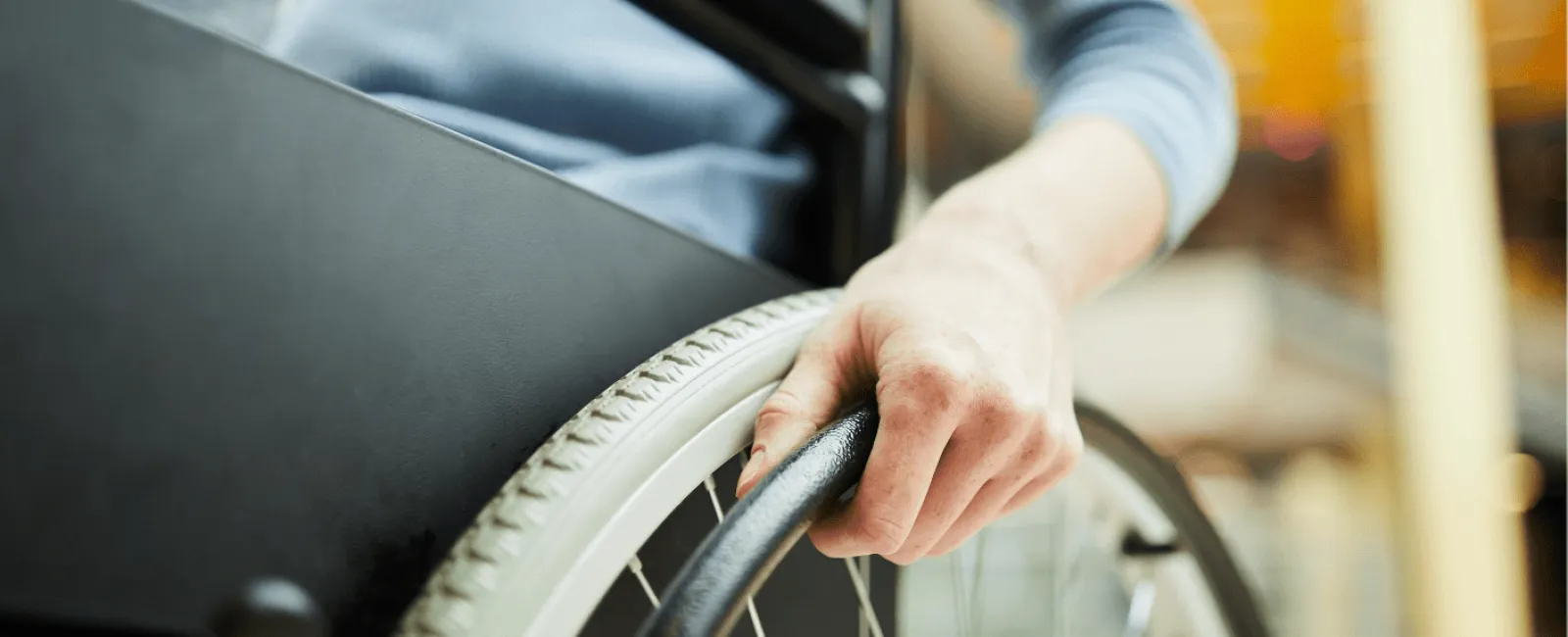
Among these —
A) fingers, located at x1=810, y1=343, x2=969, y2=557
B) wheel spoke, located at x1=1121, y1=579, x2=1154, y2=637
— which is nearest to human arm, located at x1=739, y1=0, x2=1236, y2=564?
fingers, located at x1=810, y1=343, x2=969, y2=557

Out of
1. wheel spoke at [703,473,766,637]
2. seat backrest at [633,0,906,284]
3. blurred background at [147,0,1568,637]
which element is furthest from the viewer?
blurred background at [147,0,1568,637]

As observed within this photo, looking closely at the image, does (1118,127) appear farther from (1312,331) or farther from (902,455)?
(1312,331)

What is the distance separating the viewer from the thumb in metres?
0.28

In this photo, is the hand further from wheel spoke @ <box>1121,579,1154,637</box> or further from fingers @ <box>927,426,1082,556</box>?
wheel spoke @ <box>1121,579,1154,637</box>

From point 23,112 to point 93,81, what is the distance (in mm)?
13

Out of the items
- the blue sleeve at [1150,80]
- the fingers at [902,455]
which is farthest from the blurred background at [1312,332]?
the fingers at [902,455]

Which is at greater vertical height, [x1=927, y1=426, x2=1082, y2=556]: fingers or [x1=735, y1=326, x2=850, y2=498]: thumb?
[x1=735, y1=326, x2=850, y2=498]: thumb

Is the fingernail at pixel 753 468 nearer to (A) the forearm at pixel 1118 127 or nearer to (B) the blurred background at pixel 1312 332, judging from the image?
(A) the forearm at pixel 1118 127

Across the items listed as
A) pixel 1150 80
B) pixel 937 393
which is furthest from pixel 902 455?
pixel 1150 80

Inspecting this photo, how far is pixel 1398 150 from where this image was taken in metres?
1.27

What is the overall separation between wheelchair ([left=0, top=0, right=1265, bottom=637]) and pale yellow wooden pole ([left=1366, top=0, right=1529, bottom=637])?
1.12 metres

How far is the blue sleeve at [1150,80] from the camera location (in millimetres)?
429

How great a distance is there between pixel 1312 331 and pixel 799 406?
3159 millimetres

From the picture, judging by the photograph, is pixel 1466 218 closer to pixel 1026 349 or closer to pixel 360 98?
pixel 1026 349
